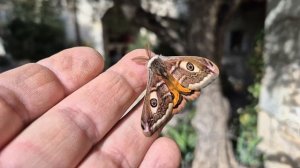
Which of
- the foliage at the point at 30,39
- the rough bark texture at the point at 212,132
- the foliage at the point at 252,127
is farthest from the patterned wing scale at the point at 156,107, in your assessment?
the foliage at the point at 30,39

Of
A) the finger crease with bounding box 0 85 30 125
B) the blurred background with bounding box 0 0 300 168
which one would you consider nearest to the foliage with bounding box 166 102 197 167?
the blurred background with bounding box 0 0 300 168

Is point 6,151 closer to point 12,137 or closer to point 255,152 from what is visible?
point 12,137

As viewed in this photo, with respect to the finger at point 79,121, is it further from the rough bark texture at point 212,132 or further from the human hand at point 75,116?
the rough bark texture at point 212,132

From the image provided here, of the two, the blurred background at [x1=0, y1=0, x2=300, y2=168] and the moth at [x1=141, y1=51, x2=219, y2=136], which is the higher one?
the moth at [x1=141, y1=51, x2=219, y2=136]

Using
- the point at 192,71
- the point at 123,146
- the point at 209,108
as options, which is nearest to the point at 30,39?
the point at 209,108

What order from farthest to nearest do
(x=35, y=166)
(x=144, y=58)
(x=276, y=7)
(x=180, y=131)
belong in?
(x=180, y=131) < (x=276, y=7) < (x=144, y=58) < (x=35, y=166)

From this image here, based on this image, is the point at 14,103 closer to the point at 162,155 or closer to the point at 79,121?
the point at 79,121

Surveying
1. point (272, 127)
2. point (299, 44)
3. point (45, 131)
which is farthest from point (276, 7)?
point (45, 131)

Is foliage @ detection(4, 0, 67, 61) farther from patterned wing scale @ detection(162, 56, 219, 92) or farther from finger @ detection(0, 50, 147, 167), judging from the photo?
patterned wing scale @ detection(162, 56, 219, 92)
